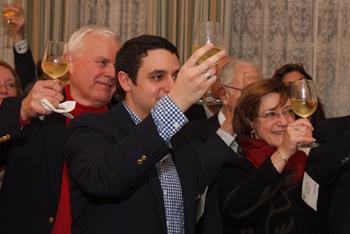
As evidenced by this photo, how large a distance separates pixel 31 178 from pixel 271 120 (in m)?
1.13

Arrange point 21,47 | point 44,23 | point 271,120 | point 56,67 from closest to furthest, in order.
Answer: point 56,67 → point 271,120 → point 21,47 → point 44,23

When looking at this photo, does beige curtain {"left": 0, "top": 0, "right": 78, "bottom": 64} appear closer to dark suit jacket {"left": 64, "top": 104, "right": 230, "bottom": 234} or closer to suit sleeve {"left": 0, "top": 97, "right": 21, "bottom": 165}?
suit sleeve {"left": 0, "top": 97, "right": 21, "bottom": 165}

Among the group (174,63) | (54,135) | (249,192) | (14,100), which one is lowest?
(249,192)

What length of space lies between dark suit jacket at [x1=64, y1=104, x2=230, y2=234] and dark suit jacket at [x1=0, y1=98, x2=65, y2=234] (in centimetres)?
49

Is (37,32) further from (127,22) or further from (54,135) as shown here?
(54,135)

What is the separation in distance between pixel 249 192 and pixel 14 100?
104 centimetres

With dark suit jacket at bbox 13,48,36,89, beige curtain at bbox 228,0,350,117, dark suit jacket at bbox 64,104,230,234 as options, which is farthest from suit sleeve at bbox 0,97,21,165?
beige curtain at bbox 228,0,350,117

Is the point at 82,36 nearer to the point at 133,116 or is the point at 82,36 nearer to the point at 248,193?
the point at 133,116

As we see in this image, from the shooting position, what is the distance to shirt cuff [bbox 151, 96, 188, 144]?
5.57 feet

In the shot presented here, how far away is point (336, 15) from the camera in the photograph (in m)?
4.72

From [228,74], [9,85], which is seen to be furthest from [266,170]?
[9,85]

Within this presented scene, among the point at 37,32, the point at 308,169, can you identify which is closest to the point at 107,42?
the point at 308,169

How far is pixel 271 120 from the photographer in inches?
108

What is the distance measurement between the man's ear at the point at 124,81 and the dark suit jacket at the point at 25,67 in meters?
1.51
